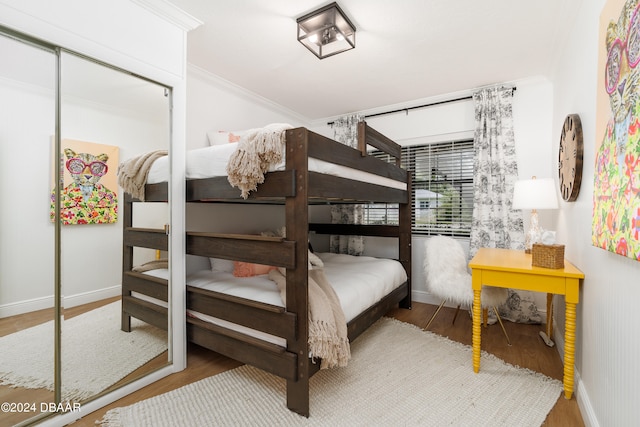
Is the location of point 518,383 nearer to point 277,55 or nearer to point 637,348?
point 637,348

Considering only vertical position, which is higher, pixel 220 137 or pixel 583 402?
pixel 220 137

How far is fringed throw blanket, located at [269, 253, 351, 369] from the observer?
5.34 ft

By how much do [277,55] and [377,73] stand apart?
3.12 ft

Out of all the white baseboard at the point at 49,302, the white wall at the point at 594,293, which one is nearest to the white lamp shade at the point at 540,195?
the white wall at the point at 594,293

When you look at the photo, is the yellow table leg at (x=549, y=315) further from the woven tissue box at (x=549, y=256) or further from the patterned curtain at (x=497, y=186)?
the woven tissue box at (x=549, y=256)

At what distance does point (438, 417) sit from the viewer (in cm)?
160

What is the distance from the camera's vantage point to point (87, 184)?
164 centimetres

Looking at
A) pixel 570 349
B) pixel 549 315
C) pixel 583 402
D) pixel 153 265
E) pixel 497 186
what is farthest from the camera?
pixel 497 186

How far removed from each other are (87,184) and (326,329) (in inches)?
60.5

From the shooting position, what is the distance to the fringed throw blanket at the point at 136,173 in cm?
178

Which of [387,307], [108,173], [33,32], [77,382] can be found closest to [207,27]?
[33,32]

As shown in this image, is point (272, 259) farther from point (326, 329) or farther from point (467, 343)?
point (467, 343)

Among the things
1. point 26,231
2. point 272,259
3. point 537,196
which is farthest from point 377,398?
point 26,231

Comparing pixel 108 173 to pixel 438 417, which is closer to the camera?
pixel 438 417
